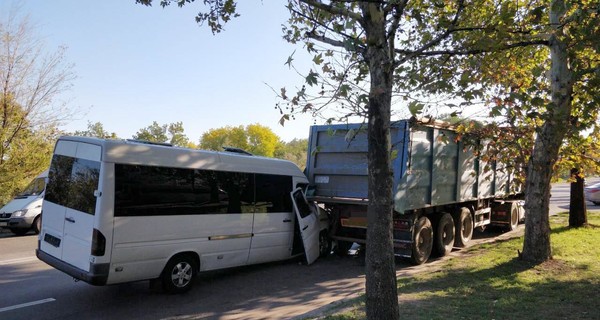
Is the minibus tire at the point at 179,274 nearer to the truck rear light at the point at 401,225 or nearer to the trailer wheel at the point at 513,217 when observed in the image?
Answer: the truck rear light at the point at 401,225

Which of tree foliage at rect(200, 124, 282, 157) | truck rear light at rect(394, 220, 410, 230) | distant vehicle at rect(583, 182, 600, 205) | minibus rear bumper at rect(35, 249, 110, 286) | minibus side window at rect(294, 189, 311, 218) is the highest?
tree foliage at rect(200, 124, 282, 157)

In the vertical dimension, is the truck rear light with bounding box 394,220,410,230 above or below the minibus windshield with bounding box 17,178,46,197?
below

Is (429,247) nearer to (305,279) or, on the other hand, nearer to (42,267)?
(305,279)

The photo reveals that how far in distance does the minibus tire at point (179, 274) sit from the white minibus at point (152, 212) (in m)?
0.02

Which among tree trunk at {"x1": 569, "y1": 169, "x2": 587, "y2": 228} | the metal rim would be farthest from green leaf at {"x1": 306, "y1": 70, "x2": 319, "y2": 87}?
tree trunk at {"x1": 569, "y1": 169, "x2": 587, "y2": 228}

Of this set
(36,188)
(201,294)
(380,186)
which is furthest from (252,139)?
(380,186)

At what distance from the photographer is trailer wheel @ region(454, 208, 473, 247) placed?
38.7 ft

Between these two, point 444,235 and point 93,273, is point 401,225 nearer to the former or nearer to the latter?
point 444,235

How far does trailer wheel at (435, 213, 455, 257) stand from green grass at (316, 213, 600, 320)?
505 mm

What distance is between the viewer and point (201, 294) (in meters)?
7.52

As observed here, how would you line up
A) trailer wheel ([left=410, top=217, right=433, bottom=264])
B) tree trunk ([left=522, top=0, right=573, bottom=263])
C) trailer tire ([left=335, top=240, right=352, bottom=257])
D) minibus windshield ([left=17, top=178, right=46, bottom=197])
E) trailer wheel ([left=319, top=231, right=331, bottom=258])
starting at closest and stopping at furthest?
tree trunk ([left=522, top=0, right=573, bottom=263]) → trailer wheel ([left=410, top=217, right=433, bottom=264]) → trailer wheel ([left=319, top=231, right=331, bottom=258]) → trailer tire ([left=335, top=240, right=352, bottom=257]) → minibus windshield ([left=17, top=178, right=46, bottom=197])

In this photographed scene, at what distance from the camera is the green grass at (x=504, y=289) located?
18.6 feet

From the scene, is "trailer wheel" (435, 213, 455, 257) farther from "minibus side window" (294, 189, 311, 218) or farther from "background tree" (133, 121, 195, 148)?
"background tree" (133, 121, 195, 148)

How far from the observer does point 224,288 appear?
793 centimetres
